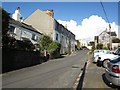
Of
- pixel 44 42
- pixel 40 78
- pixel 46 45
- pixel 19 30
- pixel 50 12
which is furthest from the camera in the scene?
pixel 50 12

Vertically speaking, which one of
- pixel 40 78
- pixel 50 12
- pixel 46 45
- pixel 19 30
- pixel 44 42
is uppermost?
pixel 50 12

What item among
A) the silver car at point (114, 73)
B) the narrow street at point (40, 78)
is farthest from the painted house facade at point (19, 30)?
the silver car at point (114, 73)

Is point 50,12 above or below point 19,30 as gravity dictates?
above

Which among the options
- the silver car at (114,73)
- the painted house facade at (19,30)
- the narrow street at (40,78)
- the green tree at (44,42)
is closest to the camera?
the silver car at (114,73)

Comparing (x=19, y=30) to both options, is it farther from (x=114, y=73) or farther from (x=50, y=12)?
(x=114, y=73)

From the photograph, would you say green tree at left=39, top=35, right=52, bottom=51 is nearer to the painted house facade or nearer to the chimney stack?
the painted house facade

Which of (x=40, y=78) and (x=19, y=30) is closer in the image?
(x=40, y=78)

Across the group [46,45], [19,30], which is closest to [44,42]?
[46,45]

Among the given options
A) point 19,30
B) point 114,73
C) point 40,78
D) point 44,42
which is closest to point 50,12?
point 44,42

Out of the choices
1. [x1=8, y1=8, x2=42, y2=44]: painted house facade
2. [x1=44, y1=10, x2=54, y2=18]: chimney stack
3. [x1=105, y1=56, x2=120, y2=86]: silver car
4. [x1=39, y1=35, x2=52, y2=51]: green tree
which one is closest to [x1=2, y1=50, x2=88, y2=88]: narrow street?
[x1=105, y1=56, x2=120, y2=86]: silver car

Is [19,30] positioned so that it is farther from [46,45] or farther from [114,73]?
[114,73]

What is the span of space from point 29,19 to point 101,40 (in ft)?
151

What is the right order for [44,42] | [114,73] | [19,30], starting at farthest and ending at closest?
[44,42], [19,30], [114,73]

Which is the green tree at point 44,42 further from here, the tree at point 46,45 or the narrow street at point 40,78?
the narrow street at point 40,78
